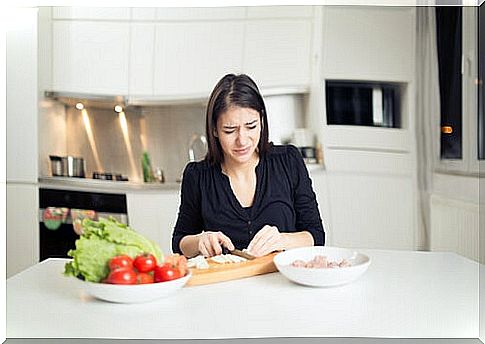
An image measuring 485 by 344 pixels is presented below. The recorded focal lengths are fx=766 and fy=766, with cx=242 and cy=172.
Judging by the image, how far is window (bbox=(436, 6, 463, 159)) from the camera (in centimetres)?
255

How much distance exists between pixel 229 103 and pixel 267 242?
0.47 metres

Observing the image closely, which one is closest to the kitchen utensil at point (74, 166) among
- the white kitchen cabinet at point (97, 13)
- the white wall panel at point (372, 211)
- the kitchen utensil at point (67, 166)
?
the kitchen utensil at point (67, 166)

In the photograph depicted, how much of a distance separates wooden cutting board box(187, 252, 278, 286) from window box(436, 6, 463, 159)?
80cm

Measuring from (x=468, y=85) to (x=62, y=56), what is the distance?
1.36 metres

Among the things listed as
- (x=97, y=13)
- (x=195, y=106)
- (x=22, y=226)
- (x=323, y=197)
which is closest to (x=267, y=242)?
(x=323, y=197)

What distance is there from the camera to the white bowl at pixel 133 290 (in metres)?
1.92

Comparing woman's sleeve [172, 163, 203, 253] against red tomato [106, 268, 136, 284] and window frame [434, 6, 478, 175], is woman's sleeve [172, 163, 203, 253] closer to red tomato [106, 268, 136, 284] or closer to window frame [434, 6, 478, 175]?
red tomato [106, 268, 136, 284]

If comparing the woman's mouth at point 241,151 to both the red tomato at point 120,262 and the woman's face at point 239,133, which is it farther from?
the red tomato at point 120,262

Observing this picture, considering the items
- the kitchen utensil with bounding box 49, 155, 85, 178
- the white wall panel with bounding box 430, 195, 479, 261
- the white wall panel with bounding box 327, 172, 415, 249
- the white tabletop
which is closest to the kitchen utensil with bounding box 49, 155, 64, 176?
the kitchen utensil with bounding box 49, 155, 85, 178

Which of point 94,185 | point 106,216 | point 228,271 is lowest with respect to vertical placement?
point 228,271

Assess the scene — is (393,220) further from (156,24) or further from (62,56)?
(62,56)

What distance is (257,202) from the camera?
2.46m

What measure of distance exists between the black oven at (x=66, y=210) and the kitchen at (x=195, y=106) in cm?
3

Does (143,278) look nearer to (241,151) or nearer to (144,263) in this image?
(144,263)
